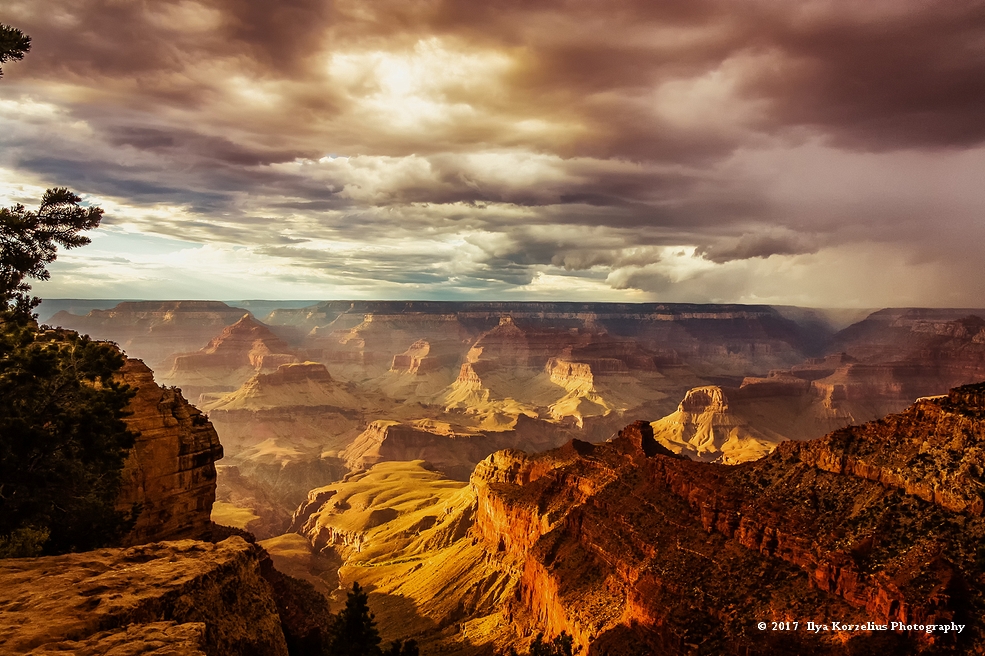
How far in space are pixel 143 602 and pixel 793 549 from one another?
38.0 meters

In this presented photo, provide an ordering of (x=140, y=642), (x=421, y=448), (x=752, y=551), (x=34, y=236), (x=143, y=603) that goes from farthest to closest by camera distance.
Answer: (x=421, y=448), (x=752, y=551), (x=34, y=236), (x=143, y=603), (x=140, y=642)

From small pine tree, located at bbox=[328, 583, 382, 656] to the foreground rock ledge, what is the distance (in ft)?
54.9

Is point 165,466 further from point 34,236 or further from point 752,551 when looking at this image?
→ point 752,551

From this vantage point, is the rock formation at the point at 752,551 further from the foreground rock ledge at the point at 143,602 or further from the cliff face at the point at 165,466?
the cliff face at the point at 165,466

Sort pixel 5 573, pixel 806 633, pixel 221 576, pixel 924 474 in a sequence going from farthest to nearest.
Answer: pixel 924 474 → pixel 806 633 → pixel 221 576 → pixel 5 573

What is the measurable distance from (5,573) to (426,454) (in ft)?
537

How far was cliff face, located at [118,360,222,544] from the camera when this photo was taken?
4134 centimetres

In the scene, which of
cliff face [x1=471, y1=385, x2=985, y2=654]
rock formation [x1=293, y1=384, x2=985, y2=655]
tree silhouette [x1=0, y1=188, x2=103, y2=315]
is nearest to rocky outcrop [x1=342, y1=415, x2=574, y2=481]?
rock formation [x1=293, y1=384, x2=985, y2=655]

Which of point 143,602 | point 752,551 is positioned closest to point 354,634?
point 143,602

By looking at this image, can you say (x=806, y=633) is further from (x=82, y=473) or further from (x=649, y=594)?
(x=82, y=473)

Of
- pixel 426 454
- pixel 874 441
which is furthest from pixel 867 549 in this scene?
pixel 426 454

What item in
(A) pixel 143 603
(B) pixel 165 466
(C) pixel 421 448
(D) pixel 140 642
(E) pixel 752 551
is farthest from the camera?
(C) pixel 421 448

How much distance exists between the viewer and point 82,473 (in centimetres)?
2861

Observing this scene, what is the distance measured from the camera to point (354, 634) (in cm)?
4009
